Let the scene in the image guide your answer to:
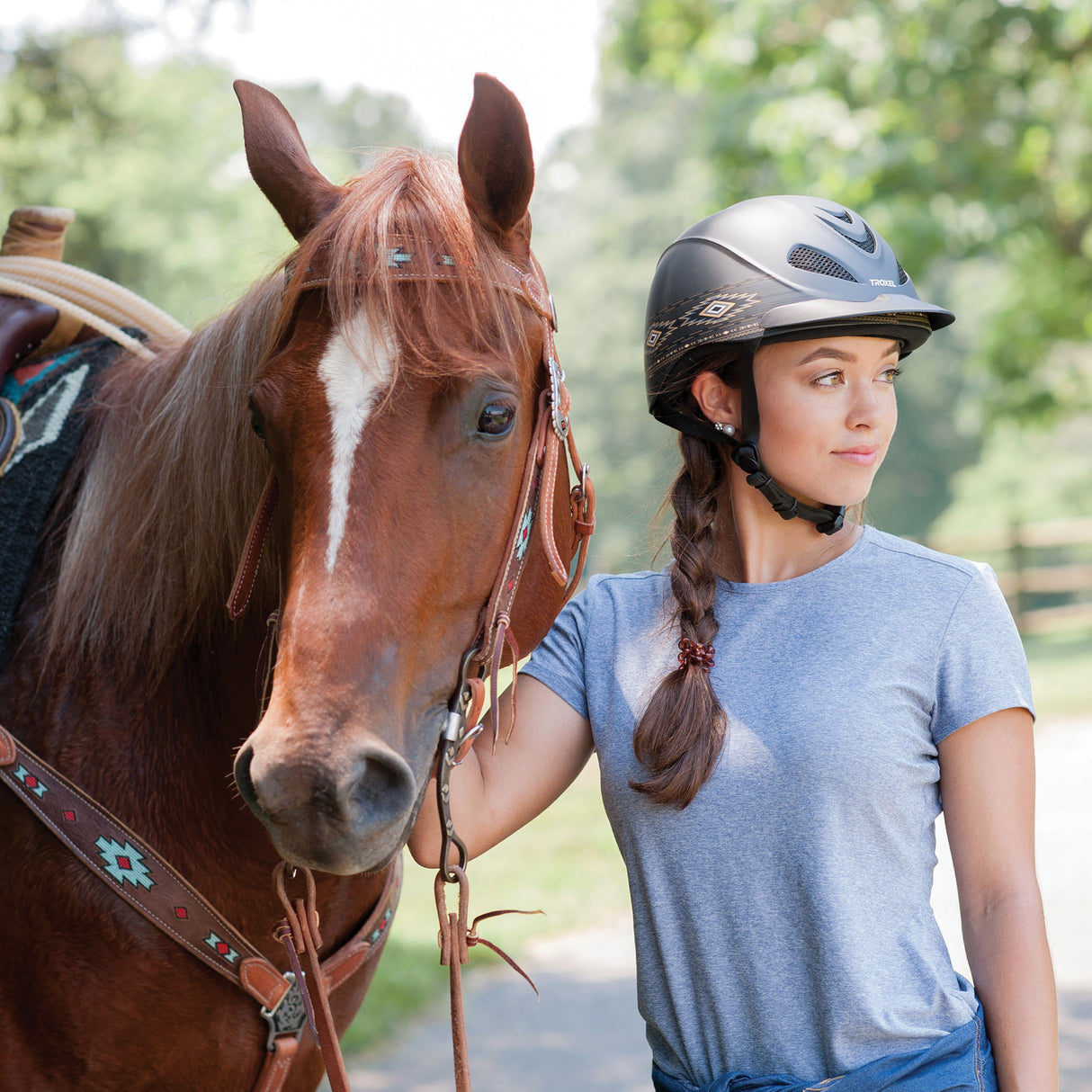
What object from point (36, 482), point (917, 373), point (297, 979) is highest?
point (917, 373)

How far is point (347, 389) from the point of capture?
5.02 ft

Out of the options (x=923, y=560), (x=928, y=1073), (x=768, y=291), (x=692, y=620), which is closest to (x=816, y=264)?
(x=768, y=291)

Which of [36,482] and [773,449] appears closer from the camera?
[773,449]

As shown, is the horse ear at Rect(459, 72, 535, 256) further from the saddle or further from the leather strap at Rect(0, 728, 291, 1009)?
the leather strap at Rect(0, 728, 291, 1009)

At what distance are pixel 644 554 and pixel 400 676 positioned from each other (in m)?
0.93

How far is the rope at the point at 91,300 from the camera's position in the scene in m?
2.32

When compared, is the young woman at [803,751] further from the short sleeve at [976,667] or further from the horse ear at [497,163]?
the horse ear at [497,163]

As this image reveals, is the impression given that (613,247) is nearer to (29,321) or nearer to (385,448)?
(29,321)

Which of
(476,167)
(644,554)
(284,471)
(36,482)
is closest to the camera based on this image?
(284,471)

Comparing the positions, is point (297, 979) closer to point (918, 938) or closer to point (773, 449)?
point (918, 938)

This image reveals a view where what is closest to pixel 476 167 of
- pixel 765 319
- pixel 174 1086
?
pixel 765 319

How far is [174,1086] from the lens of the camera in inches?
74.5

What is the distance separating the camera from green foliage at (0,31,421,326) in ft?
21.9

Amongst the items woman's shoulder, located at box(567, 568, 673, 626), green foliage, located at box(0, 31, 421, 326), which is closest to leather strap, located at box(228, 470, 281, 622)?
woman's shoulder, located at box(567, 568, 673, 626)
